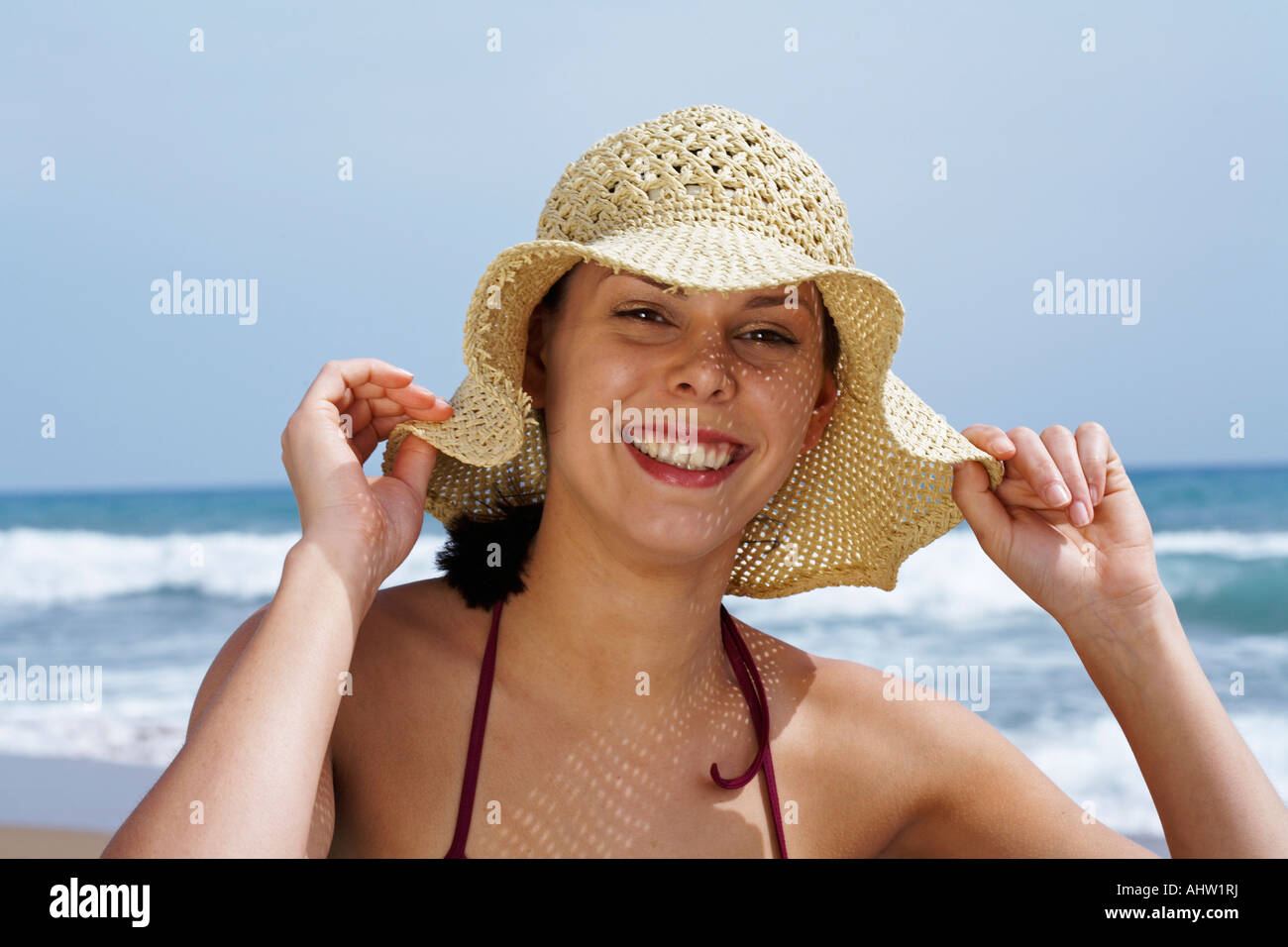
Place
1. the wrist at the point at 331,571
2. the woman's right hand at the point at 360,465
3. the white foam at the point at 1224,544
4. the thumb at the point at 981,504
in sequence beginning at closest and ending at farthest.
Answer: the wrist at the point at 331,571 < the woman's right hand at the point at 360,465 < the thumb at the point at 981,504 < the white foam at the point at 1224,544

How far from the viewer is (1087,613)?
9.20 feet

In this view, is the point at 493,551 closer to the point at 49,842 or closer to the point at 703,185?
the point at 703,185

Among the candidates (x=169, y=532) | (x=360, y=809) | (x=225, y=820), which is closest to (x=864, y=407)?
(x=360, y=809)

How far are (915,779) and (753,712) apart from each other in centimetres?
46

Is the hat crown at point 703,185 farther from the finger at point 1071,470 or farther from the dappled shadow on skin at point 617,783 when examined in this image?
the dappled shadow on skin at point 617,783

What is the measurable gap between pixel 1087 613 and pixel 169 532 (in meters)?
23.8

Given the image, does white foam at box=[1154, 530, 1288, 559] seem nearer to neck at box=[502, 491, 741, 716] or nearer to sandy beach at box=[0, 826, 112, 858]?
sandy beach at box=[0, 826, 112, 858]

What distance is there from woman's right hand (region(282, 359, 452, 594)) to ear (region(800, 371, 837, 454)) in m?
1.01

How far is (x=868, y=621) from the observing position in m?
14.4

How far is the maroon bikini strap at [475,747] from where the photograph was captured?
2574 millimetres

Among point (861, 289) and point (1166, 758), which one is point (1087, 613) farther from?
point (861, 289)

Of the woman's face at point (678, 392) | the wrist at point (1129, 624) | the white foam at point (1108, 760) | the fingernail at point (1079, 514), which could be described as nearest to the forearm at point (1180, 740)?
the wrist at point (1129, 624)
